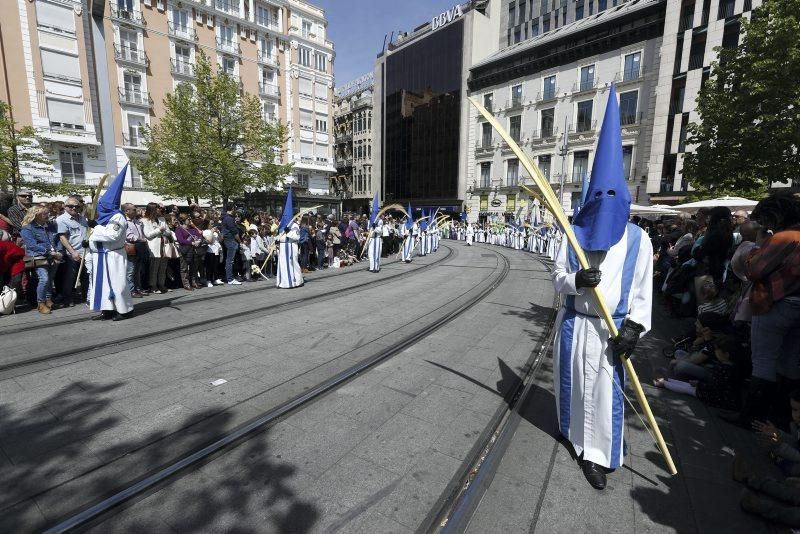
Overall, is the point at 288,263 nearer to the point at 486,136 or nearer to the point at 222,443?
the point at 222,443

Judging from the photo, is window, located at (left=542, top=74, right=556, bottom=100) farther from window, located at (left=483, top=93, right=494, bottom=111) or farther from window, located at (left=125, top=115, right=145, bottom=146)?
window, located at (left=125, top=115, right=145, bottom=146)

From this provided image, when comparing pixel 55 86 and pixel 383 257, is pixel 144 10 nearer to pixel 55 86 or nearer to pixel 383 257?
pixel 55 86

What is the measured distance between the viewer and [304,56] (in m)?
41.2

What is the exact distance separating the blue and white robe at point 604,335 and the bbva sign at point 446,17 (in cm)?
5147

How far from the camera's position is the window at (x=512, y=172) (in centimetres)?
3903

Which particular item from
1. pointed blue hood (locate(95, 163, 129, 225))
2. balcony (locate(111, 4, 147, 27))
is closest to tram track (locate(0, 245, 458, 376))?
pointed blue hood (locate(95, 163, 129, 225))

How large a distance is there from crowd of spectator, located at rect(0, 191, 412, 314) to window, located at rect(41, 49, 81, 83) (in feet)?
86.1

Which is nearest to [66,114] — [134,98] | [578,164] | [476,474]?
[134,98]

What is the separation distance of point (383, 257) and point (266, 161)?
35.9 ft

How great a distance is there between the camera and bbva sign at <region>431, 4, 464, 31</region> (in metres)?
45.2

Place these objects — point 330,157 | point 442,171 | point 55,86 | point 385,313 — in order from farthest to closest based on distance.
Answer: point 442,171
point 330,157
point 55,86
point 385,313

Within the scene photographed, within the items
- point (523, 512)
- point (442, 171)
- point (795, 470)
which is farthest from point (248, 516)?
point (442, 171)

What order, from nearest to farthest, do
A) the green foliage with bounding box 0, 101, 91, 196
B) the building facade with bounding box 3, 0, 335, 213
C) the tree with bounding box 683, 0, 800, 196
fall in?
the tree with bounding box 683, 0, 800, 196 < the green foliage with bounding box 0, 101, 91, 196 < the building facade with bounding box 3, 0, 335, 213

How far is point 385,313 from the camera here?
285 inches
